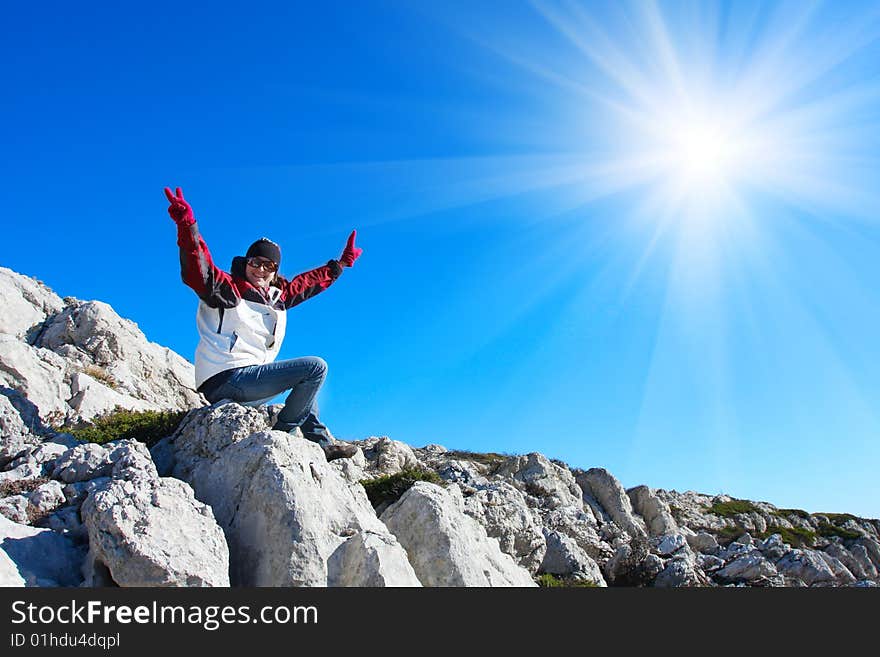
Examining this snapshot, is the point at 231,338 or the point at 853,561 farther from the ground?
the point at 853,561

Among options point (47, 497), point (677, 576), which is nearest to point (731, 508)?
point (677, 576)

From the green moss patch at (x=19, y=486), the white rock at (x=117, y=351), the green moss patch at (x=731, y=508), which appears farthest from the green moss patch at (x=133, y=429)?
the green moss patch at (x=731, y=508)

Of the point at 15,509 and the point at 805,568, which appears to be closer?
the point at 15,509

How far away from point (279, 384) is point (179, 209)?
3099 millimetres

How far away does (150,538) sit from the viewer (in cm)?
655

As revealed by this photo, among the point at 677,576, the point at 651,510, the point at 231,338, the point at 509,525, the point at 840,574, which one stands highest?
the point at 651,510

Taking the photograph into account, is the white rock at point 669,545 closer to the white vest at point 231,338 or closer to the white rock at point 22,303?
the white vest at point 231,338

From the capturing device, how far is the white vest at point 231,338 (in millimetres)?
10430

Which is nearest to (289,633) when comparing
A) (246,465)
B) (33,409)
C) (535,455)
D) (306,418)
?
(246,465)

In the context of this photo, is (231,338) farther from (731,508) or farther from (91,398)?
(731,508)

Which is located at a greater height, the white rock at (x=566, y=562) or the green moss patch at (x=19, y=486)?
the white rock at (x=566, y=562)

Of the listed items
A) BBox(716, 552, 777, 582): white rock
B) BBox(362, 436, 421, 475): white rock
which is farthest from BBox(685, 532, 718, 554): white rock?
BBox(362, 436, 421, 475): white rock

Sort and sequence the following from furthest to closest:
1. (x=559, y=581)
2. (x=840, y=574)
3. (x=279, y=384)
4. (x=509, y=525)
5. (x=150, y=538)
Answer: (x=840, y=574) → (x=559, y=581) → (x=509, y=525) → (x=279, y=384) → (x=150, y=538)

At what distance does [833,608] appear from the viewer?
7055mm
